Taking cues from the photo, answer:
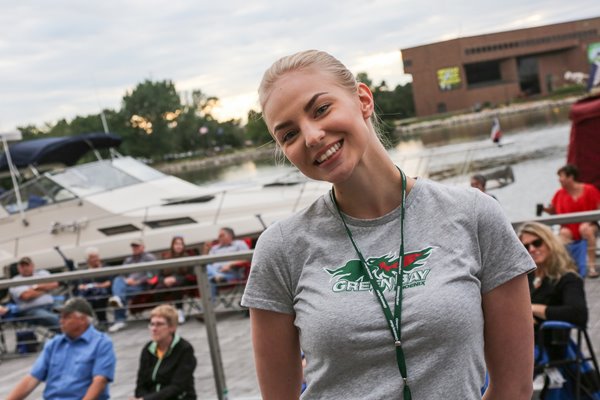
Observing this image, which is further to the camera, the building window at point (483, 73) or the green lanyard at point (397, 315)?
the building window at point (483, 73)


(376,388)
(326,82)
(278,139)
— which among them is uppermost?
(326,82)

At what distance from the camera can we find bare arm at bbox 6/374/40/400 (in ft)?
17.2

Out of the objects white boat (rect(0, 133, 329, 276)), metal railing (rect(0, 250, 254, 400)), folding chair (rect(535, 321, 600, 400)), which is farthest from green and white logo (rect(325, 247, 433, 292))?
white boat (rect(0, 133, 329, 276))

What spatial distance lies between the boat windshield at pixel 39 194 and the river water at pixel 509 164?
3.16 metres

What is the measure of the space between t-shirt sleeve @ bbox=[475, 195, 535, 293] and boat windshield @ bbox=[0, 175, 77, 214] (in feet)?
42.5

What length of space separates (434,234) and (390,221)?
0.10 metres

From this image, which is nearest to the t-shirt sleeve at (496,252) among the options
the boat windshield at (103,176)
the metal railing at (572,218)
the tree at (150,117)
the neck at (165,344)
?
the metal railing at (572,218)

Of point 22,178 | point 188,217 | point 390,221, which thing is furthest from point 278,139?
point 22,178

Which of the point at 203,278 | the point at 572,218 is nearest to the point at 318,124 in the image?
the point at 572,218

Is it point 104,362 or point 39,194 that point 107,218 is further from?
point 104,362

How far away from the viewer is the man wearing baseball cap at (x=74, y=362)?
17.0 ft

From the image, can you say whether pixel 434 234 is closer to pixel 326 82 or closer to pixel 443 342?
pixel 443 342

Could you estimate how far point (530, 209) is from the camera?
18.3m

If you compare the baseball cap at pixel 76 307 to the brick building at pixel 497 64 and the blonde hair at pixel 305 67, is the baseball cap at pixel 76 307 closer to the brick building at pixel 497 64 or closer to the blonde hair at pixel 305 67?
the blonde hair at pixel 305 67
